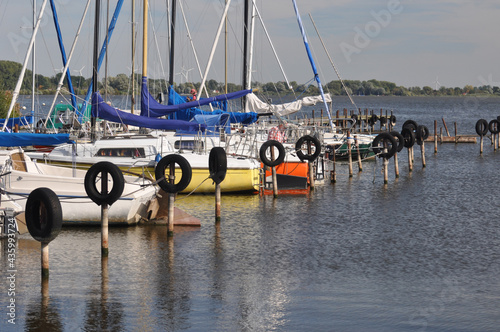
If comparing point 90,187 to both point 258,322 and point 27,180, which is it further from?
point 258,322

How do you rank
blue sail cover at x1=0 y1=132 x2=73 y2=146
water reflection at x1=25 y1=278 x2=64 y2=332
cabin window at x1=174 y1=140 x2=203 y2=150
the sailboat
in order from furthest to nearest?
cabin window at x1=174 y1=140 x2=203 y2=150
the sailboat
blue sail cover at x1=0 y1=132 x2=73 y2=146
water reflection at x1=25 y1=278 x2=64 y2=332

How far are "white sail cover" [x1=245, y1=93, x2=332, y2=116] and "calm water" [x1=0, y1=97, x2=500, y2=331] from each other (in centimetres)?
1027

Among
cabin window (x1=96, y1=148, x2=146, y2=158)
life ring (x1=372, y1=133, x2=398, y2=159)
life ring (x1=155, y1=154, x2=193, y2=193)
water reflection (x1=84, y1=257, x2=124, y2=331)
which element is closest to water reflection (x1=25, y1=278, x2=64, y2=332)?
water reflection (x1=84, y1=257, x2=124, y2=331)

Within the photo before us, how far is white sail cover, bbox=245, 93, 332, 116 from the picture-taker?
40.2 meters

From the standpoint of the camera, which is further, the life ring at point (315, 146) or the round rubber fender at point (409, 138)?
the round rubber fender at point (409, 138)

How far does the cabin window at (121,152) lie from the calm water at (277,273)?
8.96 ft

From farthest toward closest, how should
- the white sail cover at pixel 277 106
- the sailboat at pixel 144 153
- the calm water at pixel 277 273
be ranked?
the white sail cover at pixel 277 106 < the sailboat at pixel 144 153 < the calm water at pixel 277 273

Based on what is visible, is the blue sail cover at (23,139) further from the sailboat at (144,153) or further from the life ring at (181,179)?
the life ring at (181,179)

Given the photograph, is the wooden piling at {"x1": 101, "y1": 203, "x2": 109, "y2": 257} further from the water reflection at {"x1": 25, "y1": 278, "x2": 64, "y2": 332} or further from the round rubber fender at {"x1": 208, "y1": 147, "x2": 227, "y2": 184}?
the round rubber fender at {"x1": 208, "y1": 147, "x2": 227, "y2": 184}

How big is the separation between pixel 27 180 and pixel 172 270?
6678mm

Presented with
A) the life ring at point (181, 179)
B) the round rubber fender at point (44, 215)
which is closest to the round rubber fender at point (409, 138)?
the life ring at point (181, 179)

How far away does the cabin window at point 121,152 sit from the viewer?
30.2 m

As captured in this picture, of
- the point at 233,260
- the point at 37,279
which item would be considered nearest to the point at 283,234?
the point at 233,260

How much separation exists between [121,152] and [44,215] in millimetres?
13066
